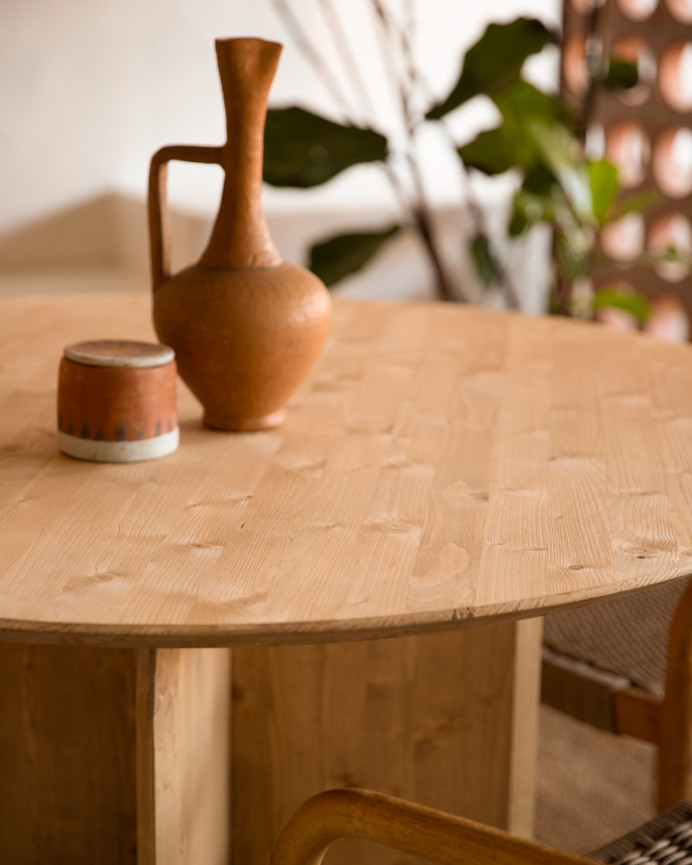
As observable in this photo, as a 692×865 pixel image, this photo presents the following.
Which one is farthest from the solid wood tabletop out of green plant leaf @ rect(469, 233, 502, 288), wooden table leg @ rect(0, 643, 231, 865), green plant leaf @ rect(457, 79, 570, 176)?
green plant leaf @ rect(469, 233, 502, 288)

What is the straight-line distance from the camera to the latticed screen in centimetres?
310

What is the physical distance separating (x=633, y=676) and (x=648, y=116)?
2.48 m

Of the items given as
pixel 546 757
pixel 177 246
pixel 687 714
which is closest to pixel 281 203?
pixel 177 246

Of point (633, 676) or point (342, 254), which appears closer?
point (633, 676)

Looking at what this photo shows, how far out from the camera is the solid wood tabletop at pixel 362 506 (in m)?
0.68

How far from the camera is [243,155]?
3.22 feet

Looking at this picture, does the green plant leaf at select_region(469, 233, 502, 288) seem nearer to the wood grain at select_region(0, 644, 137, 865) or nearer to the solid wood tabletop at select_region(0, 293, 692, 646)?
the solid wood tabletop at select_region(0, 293, 692, 646)

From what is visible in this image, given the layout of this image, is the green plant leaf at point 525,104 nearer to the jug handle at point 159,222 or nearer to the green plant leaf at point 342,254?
the green plant leaf at point 342,254

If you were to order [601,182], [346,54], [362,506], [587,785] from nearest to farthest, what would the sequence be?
[362,506] → [587,785] → [601,182] → [346,54]

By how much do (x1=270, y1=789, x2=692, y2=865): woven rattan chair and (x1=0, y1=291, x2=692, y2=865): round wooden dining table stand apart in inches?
4.4

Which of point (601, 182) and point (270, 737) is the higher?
point (601, 182)

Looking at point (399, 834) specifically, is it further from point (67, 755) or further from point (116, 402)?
point (67, 755)

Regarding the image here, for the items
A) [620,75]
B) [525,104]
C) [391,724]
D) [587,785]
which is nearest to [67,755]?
[391,724]

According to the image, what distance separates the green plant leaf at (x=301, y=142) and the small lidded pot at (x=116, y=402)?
1.45m
